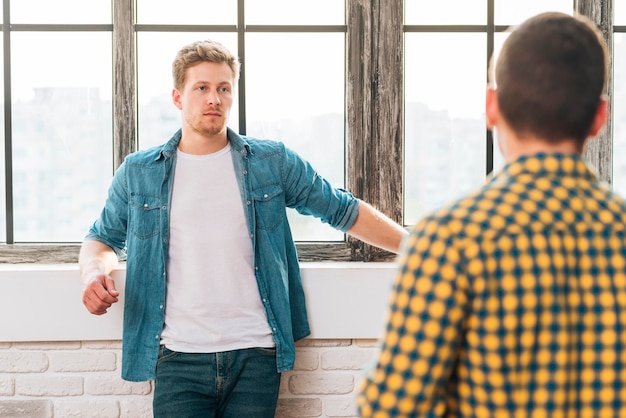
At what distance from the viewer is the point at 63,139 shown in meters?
2.46

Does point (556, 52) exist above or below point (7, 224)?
above

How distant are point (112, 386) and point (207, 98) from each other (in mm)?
960

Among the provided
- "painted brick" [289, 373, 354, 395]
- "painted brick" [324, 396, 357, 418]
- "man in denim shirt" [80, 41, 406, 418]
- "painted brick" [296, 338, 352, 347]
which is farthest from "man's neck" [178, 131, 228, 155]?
"painted brick" [324, 396, 357, 418]

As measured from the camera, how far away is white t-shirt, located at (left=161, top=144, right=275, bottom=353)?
1.95 m

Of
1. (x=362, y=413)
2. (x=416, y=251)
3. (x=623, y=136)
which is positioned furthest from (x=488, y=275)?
(x=623, y=136)

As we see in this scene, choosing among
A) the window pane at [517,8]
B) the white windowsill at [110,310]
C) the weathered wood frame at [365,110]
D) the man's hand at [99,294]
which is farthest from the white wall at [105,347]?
the window pane at [517,8]

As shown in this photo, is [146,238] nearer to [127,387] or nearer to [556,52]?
[127,387]

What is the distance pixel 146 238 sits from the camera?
6.61 feet

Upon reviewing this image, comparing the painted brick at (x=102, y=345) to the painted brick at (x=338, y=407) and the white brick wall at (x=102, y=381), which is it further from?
the painted brick at (x=338, y=407)

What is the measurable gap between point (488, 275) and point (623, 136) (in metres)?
1.91

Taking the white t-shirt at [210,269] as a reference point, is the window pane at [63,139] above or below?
above

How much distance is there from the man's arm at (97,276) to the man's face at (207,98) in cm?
43

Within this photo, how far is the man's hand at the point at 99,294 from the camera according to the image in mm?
1854

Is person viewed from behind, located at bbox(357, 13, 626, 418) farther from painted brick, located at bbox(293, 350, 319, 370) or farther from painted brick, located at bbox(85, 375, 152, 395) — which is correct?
painted brick, located at bbox(85, 375, 152, 395)
